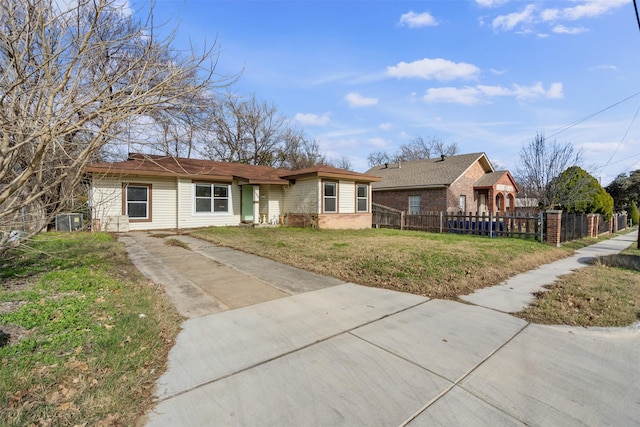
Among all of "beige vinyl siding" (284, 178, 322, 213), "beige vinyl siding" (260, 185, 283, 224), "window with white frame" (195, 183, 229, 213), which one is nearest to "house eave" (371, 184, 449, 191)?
"beige vinyl siding" (284, 178, 322, 213)

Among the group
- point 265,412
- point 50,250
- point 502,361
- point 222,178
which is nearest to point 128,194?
point 222,178

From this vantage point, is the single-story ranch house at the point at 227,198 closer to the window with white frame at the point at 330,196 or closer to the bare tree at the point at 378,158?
the window with white frame at the point at 330,196

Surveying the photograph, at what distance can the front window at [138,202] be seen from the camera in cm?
1297

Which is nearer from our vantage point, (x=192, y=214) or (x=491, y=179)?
(x=192, y=214)

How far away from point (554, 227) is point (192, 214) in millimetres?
14860

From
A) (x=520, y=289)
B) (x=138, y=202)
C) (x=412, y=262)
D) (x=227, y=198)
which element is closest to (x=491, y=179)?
(x=412, y=262)

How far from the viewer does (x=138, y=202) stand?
1318 cm

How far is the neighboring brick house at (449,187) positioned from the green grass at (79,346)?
16.9 meters

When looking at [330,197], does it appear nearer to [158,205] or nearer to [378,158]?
[158,205]

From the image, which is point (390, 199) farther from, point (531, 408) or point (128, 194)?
point (531, 408)

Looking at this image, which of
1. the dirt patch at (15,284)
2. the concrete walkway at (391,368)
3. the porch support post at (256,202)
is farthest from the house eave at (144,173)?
the concrete walkway at (391,368)

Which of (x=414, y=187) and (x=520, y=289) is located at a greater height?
(x=414, y=187)

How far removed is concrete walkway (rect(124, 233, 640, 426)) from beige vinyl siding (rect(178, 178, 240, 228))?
10713 millimetres

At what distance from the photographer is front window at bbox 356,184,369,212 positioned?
1693 cm
